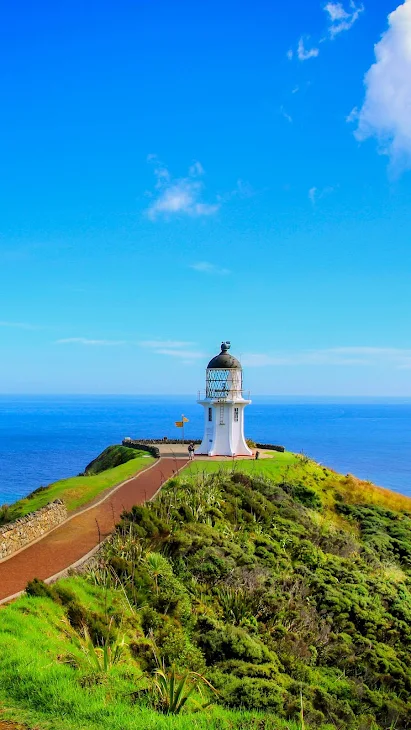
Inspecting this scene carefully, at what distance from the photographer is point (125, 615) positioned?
1170 centimetres

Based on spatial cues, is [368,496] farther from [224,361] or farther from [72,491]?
[72,491]

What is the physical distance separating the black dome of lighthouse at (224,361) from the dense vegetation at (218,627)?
39.2 ft

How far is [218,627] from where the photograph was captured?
12664 mm

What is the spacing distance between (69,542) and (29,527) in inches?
50.9

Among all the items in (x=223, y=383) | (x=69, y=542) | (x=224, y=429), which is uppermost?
(x=223, y=383)

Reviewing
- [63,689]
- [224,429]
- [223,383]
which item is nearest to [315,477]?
[224,429]

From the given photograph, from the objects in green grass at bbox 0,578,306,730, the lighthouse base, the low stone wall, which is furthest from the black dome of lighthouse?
green grass at bbox 0,578,306,730

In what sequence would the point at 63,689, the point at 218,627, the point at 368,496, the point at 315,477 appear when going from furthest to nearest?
the point at 315,477, the point at 368,496, the point at 218,627, the point at 63,689

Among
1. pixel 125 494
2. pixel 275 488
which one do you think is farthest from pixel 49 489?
pixel 275 488

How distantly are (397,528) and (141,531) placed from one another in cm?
1641

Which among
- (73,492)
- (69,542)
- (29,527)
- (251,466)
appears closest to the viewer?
(69,542)

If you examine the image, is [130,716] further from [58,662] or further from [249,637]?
[249,637]

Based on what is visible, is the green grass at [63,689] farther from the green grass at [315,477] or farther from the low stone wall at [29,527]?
the green grass at [315,477]

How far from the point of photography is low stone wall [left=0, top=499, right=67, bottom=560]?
14.8 metres
